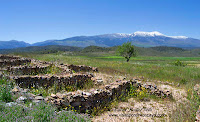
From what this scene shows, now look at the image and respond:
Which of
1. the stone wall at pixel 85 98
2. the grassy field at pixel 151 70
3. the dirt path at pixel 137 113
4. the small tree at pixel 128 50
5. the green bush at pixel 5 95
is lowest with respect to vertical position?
the dirt path at pixel 137 113

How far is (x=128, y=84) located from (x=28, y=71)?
9046 millimetres

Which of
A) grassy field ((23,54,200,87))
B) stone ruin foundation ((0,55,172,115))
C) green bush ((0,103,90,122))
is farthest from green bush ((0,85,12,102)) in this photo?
grassy field ((23,54,200,87))

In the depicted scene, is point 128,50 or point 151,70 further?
point 128,50

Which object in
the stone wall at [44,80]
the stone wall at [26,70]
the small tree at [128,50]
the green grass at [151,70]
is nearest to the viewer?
the stone wall at [44,80]

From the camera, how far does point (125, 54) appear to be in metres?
50.0

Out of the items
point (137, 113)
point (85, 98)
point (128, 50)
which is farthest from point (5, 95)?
point (128, 50)

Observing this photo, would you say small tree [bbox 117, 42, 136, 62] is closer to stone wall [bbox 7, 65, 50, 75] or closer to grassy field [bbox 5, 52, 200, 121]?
grassy field [bbox 5, 52, 200, 121]

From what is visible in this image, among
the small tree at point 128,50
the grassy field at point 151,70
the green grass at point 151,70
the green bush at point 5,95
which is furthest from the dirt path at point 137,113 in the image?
the small tree at point 128,50

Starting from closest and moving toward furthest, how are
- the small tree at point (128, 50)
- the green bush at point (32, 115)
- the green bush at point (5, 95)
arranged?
the green bush at point (32, 115), the green bush at point (5, 95), the small tree at point (128, 50)

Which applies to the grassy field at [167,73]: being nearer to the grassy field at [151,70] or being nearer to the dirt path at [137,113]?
the grassy field at [151,70]

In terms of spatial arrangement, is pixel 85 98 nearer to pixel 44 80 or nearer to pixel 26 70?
pixel 44 80

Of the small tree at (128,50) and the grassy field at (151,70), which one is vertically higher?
the small tree at (128,50)

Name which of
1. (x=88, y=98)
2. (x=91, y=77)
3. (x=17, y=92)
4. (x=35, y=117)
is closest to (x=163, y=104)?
(x=88, y=98)

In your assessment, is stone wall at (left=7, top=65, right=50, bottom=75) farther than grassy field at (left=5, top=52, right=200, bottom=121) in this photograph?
Yes
